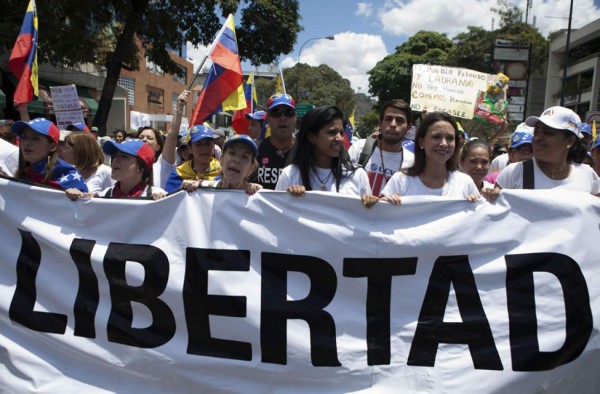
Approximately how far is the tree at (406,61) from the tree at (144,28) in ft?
128

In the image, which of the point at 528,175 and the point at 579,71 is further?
the point at 579,71

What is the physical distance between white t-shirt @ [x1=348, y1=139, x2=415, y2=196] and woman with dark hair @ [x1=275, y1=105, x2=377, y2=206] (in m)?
0.69

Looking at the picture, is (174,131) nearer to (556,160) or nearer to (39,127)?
(39,127)

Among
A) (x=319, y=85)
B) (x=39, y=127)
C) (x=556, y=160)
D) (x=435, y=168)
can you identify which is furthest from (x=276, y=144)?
(x=319, y=85)

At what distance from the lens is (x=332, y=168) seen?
3090 mm

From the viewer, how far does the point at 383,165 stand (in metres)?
3.82

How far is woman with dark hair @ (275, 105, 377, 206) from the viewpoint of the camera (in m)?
2.98

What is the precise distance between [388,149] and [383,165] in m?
0.14

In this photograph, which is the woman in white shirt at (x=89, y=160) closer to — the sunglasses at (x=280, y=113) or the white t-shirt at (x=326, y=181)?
the sunglasses at (x=280, y=113)

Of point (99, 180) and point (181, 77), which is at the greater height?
point (181, 77)

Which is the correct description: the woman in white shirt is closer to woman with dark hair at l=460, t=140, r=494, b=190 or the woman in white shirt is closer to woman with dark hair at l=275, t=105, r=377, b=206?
woman with dark hair at l=275, t=105, r=377, b=206

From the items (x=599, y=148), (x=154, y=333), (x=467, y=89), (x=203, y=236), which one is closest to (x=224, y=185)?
(x=203, y=236)

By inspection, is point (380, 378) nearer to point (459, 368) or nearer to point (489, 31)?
point (459, 368)

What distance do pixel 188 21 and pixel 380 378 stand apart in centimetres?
1600
